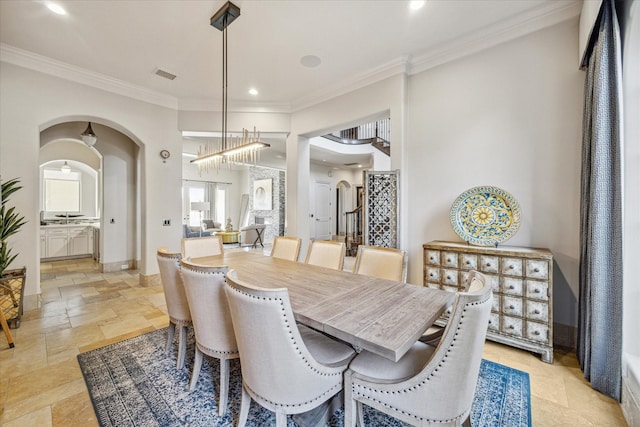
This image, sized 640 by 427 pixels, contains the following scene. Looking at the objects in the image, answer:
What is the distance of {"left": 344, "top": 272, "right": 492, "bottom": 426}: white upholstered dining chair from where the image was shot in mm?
1056

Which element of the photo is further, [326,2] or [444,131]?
[444,131]

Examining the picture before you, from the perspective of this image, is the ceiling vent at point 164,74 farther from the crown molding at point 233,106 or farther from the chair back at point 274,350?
the chair back at point 274,350

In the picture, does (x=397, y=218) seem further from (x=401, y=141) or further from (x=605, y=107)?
(x=605, y=107)

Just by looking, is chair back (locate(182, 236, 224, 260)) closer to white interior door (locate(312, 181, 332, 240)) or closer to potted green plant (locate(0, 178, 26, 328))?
potted green plant (locate(0, 178, 26, 328))

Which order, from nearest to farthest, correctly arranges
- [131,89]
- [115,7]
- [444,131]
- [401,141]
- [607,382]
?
[607,382]
[115,7]
[444,131]
[401,141]
[131,89]

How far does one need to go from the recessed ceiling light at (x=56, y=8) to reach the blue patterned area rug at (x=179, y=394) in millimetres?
3068

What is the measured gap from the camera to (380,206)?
3.31 m

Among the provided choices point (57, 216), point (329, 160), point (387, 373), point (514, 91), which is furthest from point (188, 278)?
point (57, 216)

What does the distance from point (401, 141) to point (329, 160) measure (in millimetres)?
5092

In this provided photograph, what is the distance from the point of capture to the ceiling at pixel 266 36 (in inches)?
93.7

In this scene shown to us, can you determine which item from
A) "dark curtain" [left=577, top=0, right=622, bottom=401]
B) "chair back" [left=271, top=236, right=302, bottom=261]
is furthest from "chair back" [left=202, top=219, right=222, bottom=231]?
"dark curtain" [left=577, top=0, right=622, bottom=401]

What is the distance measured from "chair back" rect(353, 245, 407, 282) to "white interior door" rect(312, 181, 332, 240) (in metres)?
6.94

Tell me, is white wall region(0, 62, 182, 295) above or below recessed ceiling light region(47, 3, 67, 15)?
below

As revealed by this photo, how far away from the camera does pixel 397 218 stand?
3.24m
